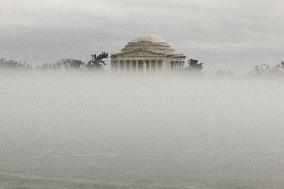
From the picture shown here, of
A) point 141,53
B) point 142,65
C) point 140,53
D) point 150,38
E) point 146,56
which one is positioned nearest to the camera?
point 141,53

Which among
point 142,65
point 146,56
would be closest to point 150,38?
point 146,56

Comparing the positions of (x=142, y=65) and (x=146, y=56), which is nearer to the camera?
(x=146, y=56)

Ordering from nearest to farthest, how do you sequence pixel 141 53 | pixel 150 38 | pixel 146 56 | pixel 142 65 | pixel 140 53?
1. pixel 141 53
2. pixel 140 53
3. pixel 150 38
4. pixel 146 56
5. pixel 142 65

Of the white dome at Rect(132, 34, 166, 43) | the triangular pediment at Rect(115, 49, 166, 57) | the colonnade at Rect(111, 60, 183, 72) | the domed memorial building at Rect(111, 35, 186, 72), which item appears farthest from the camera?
the colonnade at Rect(111, 60, 183, 72)

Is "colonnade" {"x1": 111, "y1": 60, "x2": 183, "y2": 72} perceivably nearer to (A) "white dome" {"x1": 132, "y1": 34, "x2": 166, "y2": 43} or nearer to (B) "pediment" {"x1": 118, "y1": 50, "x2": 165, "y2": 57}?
(B) "pediment" {"x1": 118, "y1": 50, "x2": 165, "y2": 57}

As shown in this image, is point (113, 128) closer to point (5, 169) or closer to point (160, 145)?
point (160, 145)

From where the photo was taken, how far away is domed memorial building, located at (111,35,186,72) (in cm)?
19025

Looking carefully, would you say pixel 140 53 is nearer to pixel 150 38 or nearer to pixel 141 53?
pixel 141 53

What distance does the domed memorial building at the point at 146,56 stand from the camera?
190 metres

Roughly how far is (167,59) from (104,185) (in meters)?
137

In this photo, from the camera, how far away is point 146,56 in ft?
628

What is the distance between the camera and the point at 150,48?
190375 millimetres

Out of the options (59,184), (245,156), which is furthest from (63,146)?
(59,184)

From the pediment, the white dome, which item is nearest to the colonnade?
the pediment
